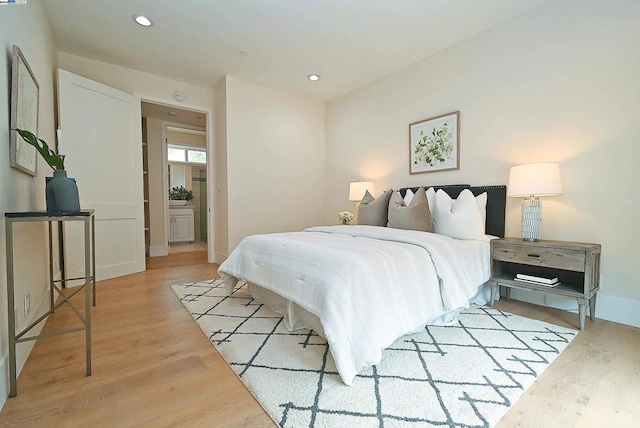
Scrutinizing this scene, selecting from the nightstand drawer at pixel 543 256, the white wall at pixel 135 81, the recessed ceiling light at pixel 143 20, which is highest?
the recessed ceiling light at pixel 143 20

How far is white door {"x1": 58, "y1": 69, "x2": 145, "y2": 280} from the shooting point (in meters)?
3.23

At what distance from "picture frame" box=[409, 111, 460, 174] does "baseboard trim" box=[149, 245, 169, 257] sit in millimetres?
4563

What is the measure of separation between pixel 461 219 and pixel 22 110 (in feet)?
10.8

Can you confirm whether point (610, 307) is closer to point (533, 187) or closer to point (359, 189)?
point (533, 187)

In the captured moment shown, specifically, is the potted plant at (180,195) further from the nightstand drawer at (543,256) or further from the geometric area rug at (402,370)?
the nightstand drawer at (543,256)

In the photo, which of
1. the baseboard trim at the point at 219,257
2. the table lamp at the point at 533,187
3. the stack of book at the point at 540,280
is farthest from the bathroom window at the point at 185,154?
the stack of book at the point at 540,280

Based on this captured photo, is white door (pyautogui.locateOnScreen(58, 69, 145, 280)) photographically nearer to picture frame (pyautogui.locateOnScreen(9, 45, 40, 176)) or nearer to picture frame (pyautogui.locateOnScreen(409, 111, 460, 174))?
picture frame (pyautogui.locateOnScreen(9, 45, 40, 176))

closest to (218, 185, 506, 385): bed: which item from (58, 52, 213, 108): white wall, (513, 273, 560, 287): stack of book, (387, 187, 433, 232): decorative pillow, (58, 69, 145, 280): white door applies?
(513, 273, 560, 287): stack of book

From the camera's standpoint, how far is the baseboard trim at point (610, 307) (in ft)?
7.07

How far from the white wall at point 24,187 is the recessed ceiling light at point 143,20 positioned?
695 millimetres

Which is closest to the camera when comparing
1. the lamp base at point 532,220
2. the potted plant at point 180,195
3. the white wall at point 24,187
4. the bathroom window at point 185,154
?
the white wall at point 24,187

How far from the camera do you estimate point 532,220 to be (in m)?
2.40

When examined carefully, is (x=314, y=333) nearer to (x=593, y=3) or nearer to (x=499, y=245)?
(x=499, y=245)

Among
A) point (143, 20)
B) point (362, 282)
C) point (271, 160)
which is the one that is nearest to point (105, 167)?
point (143, 20)
